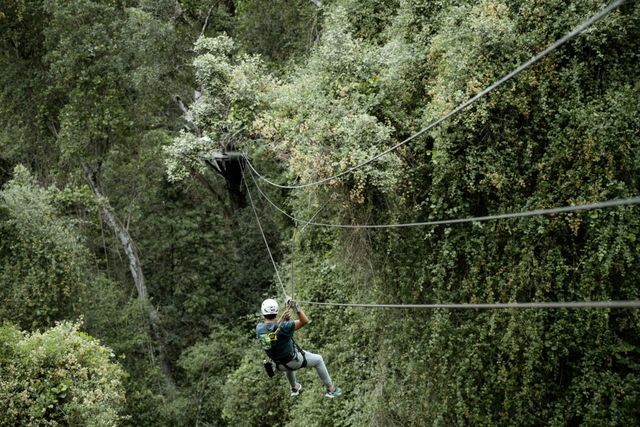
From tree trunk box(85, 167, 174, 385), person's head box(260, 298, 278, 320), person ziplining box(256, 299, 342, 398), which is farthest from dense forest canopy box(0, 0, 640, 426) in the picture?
person's head box(260, 298, 278, 320)

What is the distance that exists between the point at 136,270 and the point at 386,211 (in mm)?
12336

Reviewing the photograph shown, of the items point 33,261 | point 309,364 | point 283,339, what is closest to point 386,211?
point 309,364

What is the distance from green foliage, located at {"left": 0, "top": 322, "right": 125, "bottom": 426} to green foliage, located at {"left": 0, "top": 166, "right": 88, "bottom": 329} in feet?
12.9

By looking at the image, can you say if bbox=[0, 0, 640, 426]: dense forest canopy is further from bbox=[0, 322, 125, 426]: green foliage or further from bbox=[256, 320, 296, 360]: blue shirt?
bbox=[256, 320, 296, 360]: blue shirt

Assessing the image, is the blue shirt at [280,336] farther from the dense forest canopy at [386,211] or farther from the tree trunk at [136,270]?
the tree trunk at [136,270]

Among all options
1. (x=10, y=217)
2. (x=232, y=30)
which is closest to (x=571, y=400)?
(x=10, y=217)

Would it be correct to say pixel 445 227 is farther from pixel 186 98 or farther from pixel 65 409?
pixel 186 98

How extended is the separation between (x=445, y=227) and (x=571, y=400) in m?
2.34

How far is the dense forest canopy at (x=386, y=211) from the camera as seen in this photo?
24.8 feet

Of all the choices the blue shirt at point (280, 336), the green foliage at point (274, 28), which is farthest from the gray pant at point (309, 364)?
the green foliage at point (274, 28)

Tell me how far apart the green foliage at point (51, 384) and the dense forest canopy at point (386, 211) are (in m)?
0.03

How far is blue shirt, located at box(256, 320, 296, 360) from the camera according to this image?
23.0 feet

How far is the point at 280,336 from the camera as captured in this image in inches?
281

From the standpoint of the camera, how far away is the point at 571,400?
7.71 m
